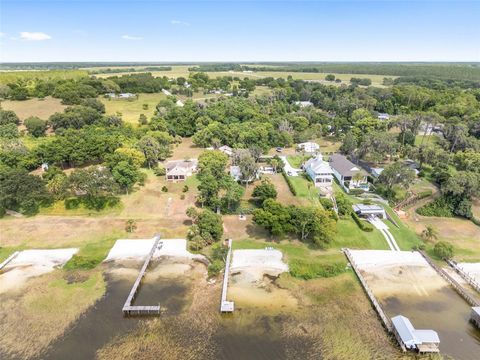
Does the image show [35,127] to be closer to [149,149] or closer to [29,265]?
[149,149]

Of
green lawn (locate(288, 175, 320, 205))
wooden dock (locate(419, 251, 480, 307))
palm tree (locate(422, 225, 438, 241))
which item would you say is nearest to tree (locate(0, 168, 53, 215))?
green lawn (locate(288, 175, 320, 205))

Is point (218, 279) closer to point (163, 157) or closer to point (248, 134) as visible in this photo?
point (163, 157)

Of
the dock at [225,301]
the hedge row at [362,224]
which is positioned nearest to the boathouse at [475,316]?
the hedge row at [362,224]

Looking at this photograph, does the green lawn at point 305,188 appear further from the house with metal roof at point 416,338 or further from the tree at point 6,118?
the tree at point 6,118

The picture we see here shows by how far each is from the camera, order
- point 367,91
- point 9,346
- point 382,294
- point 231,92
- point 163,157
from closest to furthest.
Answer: point 9,346
point 382,294
point 163,157
point 367,91
point 231,92

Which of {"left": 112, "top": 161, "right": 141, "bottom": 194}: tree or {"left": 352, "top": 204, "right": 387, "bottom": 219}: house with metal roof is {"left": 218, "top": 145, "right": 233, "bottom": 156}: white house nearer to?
{"left": 112, "top": 161, "right": 141, "bottom": 194}: tree

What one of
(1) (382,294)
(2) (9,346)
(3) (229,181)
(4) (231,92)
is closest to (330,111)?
(4) (231,92)
